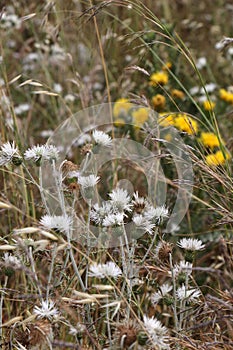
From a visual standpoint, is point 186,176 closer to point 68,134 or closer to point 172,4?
point 68,134

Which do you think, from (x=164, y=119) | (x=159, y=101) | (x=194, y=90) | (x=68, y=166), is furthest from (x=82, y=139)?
(x=68, y=166)

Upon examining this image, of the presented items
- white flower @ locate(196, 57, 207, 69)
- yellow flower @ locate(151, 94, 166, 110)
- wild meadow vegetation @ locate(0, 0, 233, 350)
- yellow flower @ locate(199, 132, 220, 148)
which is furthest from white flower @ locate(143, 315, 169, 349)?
white flower @ locate(196, 57, 207, 69)

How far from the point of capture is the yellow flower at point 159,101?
2297mm

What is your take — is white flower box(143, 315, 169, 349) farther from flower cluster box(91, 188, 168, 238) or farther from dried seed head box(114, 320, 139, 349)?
flower cluster box(91, 188, 168, 238)

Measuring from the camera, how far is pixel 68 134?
2500 millimetres

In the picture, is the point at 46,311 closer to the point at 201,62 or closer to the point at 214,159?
the point at 214,159

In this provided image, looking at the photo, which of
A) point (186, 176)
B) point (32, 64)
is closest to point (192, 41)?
point (32, 64)

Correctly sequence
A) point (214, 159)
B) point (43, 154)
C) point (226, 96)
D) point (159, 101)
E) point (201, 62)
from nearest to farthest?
point (43, 154) → point (214, 159) → point (159, 101) → point (226, 96) → point (201, 62)

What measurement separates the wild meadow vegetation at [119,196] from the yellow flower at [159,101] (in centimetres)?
2

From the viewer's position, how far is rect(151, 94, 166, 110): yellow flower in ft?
7.54

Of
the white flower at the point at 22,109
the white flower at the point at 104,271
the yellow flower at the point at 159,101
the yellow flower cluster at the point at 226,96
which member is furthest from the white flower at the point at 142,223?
the white flower at the point at 22,109

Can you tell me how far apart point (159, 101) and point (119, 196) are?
1129 mm

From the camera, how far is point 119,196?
4.00ft

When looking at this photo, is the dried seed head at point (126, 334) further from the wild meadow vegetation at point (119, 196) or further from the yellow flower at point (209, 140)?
the yellow flower at point (209, 140)
